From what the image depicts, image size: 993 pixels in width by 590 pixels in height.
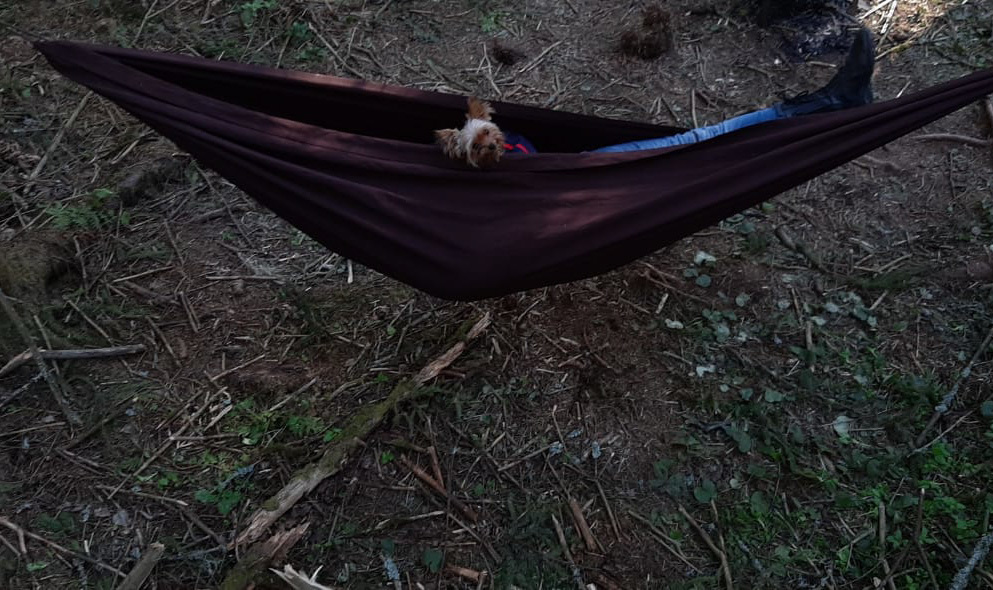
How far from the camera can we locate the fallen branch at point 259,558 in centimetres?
184

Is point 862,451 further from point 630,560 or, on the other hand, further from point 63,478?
point 63,478

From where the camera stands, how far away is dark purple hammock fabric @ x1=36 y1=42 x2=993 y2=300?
6.50ft

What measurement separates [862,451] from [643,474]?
723mm

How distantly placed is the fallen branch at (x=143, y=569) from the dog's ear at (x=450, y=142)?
1.44 m

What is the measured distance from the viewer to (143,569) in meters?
1.89

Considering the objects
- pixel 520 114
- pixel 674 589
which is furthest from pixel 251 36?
pixel 674 589

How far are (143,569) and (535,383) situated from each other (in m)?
1.36

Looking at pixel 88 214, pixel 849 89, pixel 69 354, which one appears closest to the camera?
pixel 849 89

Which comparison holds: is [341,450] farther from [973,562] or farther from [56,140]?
[56,140]

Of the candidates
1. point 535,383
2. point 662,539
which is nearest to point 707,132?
point 535,383

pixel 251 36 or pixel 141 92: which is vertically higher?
pixel 141 92

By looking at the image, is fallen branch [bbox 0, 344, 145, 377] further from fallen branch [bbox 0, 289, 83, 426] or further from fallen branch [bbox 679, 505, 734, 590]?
fallen branch [bbox 679, 505, 734, 590]

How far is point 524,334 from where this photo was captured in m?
2.57

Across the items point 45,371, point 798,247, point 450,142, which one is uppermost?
point 450,142
